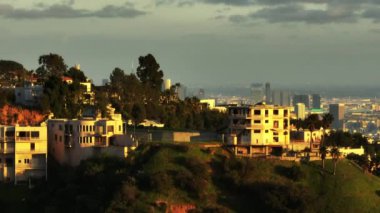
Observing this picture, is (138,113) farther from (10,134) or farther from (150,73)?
(10,134)

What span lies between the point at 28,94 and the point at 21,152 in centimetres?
1229

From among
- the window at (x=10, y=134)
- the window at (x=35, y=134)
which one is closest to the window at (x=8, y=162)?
the window at (x=10, y=134)

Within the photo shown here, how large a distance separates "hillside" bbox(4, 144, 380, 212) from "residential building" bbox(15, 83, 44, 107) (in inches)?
459

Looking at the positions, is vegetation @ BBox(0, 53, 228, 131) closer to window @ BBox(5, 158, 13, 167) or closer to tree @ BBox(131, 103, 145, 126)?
tree @ BBox(131, 103, 145, 126)

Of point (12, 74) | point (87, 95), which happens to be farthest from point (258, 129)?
point (12, 74)

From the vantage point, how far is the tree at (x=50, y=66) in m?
78.6

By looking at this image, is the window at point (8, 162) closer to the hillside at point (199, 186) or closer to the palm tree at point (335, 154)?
the hillside at point (199, 186)

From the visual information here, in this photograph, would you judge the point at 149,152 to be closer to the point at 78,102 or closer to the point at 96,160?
the point at 96,160

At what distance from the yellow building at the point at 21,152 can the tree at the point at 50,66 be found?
2057cm

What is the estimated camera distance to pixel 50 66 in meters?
79.0

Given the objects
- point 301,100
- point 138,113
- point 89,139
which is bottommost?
point 89,139

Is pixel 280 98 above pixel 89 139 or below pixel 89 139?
above

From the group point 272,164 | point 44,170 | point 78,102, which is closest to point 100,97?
point 78,102

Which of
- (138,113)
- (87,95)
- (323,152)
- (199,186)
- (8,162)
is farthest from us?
(138,113)
